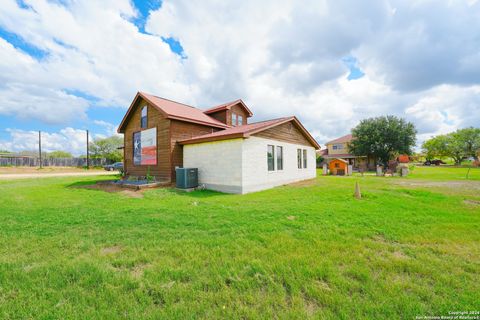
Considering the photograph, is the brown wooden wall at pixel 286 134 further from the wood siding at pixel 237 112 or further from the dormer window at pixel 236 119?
the dormer window at pixel 236 119

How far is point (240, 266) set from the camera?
121 inches

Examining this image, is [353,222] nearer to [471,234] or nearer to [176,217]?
[471,234]

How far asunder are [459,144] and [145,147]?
214 ft

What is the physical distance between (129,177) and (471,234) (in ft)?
58.9

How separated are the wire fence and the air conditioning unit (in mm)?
40658

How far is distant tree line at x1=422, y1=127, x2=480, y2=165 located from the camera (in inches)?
1730

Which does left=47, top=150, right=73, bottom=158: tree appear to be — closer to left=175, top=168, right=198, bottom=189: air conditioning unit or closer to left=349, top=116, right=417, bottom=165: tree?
left=175, top=168, right=198, bottom=189: air conditioning unit

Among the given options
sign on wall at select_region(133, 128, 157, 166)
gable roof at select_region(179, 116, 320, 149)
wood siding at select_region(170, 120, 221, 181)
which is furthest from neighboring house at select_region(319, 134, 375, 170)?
sign on wall at select_region(133, 128, 157, 166)

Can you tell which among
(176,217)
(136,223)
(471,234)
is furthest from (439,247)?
(136,223)

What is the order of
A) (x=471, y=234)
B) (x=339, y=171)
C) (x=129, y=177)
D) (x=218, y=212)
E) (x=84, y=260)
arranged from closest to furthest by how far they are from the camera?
1. (x=84, y=260)
2. (x=471, y=234)
3. (x=218, y=212)
4. (x=129, y=177)
5. (x=339, y=171)

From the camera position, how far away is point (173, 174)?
12.7 meters

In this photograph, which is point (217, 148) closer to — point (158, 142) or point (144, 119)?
point (158, 142)

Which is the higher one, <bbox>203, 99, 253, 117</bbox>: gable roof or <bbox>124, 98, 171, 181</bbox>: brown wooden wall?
<bbox>203, 99, 253, 117</bbox>: gable roof

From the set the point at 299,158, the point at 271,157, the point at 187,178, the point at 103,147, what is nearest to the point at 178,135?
the point at 187,178
